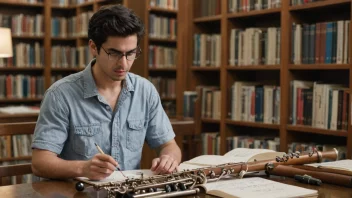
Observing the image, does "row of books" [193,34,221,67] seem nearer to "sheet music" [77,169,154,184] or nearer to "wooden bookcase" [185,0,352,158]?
"wooden bookcase" [185,0,352,158]

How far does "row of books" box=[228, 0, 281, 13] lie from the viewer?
312 cm

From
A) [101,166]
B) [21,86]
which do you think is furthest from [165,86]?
[101,166]

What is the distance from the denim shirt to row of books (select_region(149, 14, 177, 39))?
3.03 meters

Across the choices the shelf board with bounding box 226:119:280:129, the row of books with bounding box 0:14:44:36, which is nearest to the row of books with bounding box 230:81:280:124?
the shelf board with bounding box 226:119:280:129

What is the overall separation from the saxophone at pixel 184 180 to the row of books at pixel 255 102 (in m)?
1.43

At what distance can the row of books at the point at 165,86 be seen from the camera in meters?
5.12

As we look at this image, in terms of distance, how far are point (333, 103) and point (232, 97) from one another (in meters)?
0.84

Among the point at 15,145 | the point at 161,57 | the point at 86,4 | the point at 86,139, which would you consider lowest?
the point at 15,145

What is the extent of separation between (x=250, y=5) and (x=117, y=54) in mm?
1747

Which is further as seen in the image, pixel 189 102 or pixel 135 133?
pixel 189 102

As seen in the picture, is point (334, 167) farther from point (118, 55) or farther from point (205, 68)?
point (205, 68)

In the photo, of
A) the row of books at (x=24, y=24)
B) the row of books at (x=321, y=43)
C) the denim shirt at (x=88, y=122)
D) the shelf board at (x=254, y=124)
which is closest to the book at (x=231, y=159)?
the denim shirt at (x=88, y=122)

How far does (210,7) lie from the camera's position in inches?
144

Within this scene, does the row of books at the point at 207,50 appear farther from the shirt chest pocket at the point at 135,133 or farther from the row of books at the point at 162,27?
the shirt chest pocket at the point at 135,133
